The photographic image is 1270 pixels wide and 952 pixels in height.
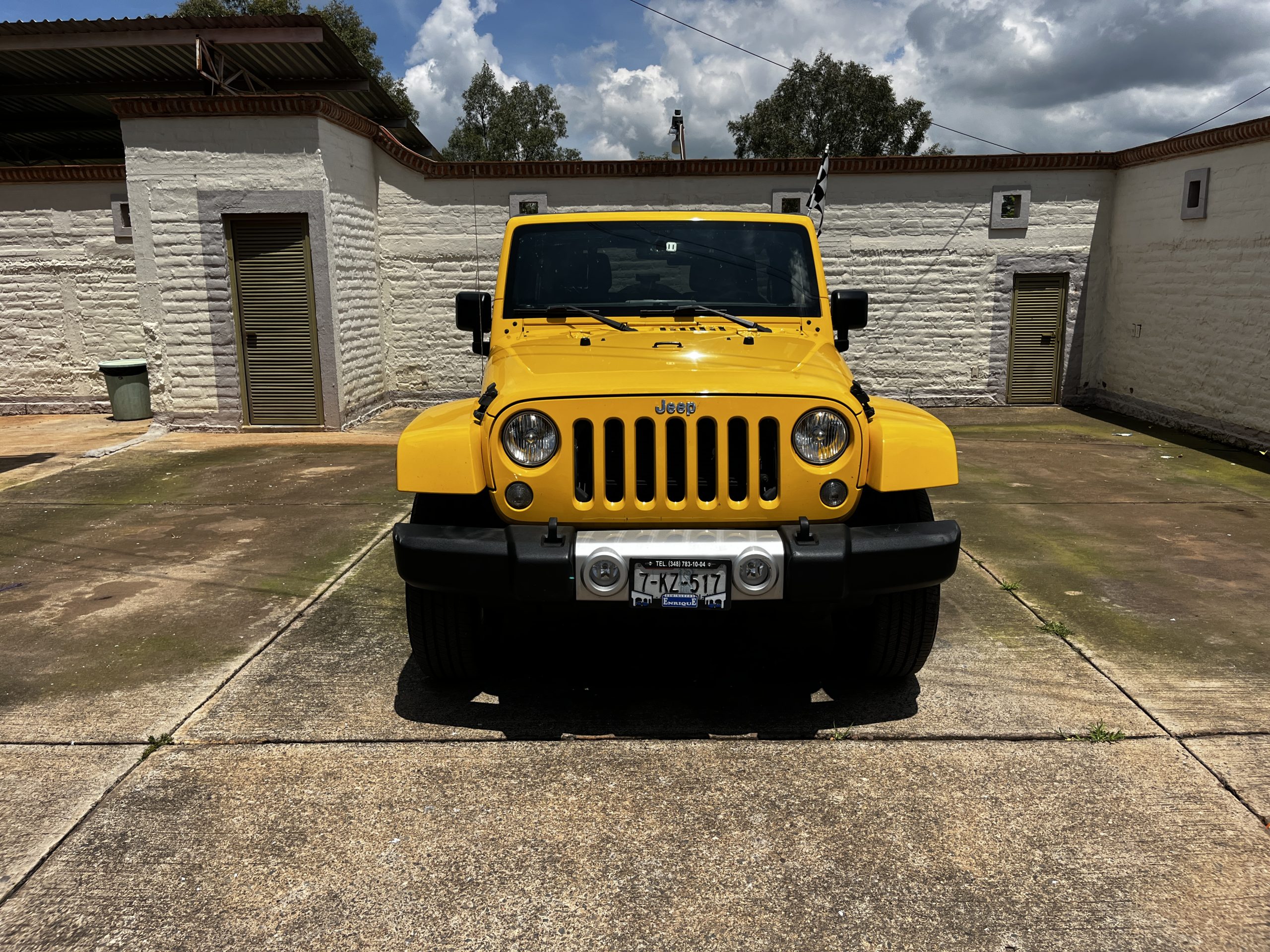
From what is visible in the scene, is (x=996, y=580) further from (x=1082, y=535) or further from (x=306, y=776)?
(x=306, y=776)

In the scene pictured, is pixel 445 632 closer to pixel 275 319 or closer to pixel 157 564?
pixel 157 564

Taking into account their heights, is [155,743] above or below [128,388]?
below

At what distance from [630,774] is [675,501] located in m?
0.93

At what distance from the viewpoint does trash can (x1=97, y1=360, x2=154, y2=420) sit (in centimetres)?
1144

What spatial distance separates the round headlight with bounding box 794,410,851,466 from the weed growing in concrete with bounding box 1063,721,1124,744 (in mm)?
1357

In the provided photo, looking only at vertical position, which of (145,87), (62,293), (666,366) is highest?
(145,87)

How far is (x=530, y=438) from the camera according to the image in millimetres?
3268

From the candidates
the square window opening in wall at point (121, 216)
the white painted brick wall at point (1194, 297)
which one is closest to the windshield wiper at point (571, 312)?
the white painted brick wall at point (1194, 297)

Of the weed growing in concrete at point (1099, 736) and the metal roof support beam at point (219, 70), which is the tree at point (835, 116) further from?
the weed growing in concrete at point (1099, 736)

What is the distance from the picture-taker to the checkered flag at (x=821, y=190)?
414 inches

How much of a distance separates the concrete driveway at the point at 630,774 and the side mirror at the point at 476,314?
4.86ft

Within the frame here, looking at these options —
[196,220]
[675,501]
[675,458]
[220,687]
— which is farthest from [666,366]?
[196,220]

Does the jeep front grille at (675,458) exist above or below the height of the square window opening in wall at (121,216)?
below

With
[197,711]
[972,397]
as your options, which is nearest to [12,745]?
[197,711]
